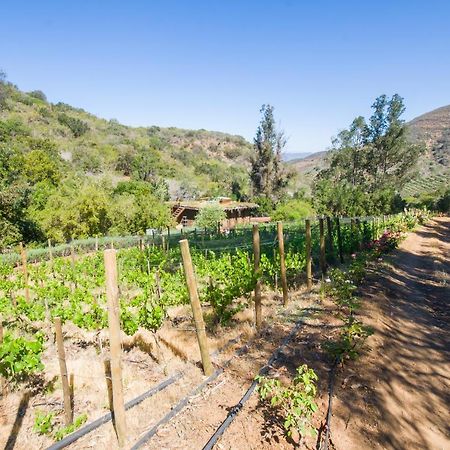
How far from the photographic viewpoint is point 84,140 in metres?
58.6

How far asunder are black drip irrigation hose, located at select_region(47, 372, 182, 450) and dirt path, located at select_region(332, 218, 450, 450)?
2083 mm

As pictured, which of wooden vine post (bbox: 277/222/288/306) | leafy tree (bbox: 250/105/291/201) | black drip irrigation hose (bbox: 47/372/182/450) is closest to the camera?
black drip irrigation hose (bbox: 47/372/182/450)

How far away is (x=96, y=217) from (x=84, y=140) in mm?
41925

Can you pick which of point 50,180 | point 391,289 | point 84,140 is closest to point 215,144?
point 84,140

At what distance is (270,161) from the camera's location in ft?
148

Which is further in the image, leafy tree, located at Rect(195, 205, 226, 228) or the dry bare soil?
leafy tree, located at Rect(195, 205, 226, 228)

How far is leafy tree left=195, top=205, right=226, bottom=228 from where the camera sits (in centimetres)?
3089

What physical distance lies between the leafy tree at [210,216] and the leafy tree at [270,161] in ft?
51.6

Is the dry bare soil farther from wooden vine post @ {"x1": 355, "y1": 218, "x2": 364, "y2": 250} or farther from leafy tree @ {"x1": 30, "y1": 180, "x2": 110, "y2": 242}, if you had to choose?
leafy tree @ {"x1": 30, "y1": 180, "x2": 110, "y2": 242}

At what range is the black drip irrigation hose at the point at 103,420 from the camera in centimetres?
314

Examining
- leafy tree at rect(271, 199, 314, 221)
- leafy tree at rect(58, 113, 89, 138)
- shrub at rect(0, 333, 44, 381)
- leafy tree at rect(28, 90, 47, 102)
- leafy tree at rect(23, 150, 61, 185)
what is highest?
leafy tree at rect(28, 90, 47, 102)

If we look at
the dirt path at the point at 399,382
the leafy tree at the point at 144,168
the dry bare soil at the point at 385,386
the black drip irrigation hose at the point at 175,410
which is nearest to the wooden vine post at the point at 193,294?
the black drip irrigation hose at the point at 175,410

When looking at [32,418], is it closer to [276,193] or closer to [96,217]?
[96,217]

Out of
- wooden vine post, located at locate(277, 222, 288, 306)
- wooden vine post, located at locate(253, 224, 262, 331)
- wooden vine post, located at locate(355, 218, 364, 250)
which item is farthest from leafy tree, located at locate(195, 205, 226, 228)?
wooden vine post, located at locate(253, 224, 262, 331)
